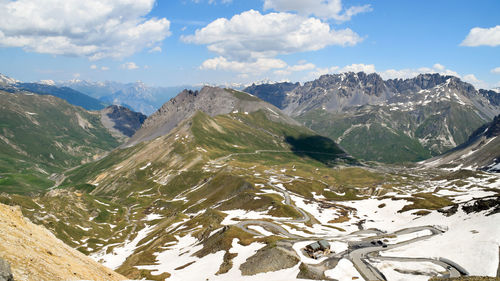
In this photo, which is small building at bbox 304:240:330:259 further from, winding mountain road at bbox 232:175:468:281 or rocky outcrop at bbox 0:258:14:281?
rocky outcrop at bbox 0:258:14:281

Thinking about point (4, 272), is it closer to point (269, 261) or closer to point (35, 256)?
point (35, 256)

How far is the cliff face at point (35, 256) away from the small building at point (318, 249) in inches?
1853

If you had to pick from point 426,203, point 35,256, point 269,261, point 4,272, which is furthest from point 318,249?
point 426,203

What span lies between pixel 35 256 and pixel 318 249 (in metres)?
62.8

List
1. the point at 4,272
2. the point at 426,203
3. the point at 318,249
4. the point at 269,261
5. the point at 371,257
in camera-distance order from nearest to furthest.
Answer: the point at 4,272
the point at 269,261
the point at 371,257
the point at 318,249
the point at 426,203

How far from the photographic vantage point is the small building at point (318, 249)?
81.0 metres

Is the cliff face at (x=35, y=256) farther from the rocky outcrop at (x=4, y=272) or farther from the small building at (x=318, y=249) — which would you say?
the small building at (x=318, y=249)

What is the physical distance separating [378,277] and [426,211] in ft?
293

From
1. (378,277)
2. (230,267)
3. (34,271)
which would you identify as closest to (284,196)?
(230,267)

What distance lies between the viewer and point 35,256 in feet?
125

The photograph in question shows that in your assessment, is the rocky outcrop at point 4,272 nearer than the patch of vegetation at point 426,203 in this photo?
Yes

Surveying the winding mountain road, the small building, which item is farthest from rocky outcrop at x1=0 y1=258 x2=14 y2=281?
the small building

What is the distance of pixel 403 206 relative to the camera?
15712 centimetres

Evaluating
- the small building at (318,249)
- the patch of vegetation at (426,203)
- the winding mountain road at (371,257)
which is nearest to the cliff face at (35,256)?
the small building at (318,249)
